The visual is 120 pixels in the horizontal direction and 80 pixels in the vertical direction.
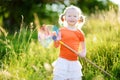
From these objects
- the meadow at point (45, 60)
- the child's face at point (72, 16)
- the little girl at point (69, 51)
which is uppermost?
the child's face at point (72, 16)

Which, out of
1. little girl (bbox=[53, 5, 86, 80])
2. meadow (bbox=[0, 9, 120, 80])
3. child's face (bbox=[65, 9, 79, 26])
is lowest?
meadow (bbox=[0, 9, 120, 80])

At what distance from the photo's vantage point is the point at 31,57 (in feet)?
26.4

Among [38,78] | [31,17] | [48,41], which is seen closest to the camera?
[48,41]

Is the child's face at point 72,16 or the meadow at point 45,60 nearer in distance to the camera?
the child's face at point 72,16

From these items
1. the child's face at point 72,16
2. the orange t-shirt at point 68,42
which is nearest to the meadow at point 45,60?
the orange t-shirt at point 68,42

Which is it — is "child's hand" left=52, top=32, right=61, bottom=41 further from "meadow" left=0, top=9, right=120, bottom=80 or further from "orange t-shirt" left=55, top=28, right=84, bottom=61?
"meadow" left=0, top=9, right=120, bottom=80

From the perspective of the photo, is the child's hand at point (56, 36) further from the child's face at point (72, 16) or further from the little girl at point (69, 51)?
the child's face at point (72, 16)

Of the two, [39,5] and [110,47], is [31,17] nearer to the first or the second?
[39,5]

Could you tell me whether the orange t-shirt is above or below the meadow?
above

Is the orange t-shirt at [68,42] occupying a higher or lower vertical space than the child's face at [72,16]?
lower

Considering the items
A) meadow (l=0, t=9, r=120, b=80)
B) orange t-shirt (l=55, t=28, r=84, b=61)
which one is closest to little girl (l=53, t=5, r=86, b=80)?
orange t-shirt (l=55, t=28, r=84, b=61)

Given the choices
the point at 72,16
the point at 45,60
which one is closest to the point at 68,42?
the point at 72,16

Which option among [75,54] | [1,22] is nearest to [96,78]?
[75,54]

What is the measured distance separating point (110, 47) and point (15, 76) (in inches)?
80.6
